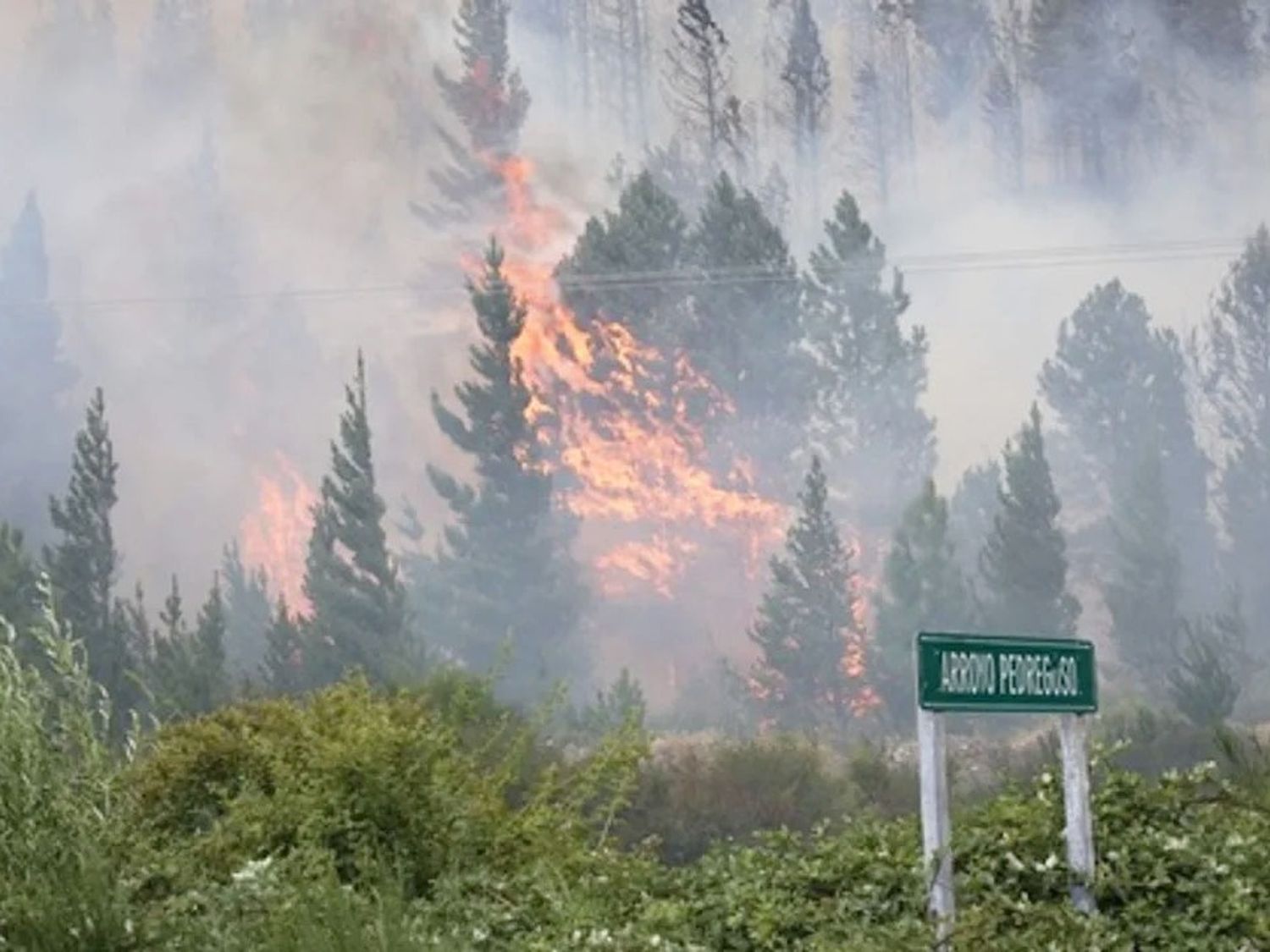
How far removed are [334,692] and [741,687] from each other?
2908 centimetres

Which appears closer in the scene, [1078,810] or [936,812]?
[936,812]

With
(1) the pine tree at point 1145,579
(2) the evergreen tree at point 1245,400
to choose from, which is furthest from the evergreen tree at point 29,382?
(2) the evergreen tree at point 1245,400

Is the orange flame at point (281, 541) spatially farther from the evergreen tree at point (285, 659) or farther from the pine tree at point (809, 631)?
the pine tree at point (809, 631)

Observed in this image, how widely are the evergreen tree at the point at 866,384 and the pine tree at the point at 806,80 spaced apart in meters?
5.36

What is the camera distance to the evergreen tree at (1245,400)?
44125mm

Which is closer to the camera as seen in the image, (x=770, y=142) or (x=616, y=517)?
(x=616, y=517)

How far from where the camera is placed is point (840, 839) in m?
9.20

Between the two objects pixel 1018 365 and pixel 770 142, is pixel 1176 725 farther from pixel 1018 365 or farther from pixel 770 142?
pixel 770 142

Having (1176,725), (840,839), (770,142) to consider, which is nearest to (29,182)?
(770,142)

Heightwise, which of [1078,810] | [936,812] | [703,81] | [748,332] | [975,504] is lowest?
[975,504]

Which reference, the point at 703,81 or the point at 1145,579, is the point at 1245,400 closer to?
the point at 1145,579

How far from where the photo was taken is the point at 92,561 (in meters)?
39.8

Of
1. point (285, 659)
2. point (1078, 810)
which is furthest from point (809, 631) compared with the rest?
point (1078, 810)

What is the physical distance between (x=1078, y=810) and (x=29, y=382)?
4065 cm
